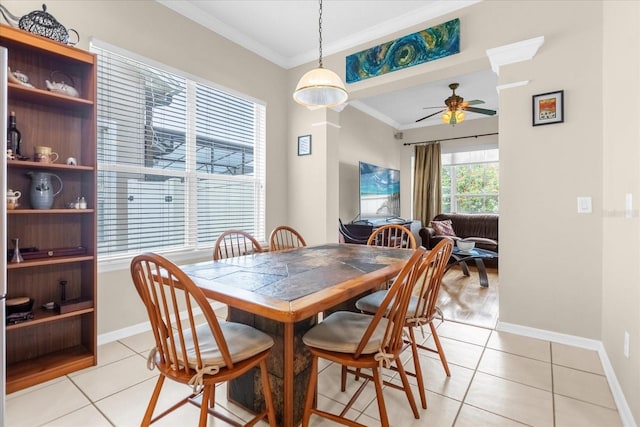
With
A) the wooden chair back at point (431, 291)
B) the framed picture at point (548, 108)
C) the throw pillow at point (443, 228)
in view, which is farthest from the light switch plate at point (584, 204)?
the throw pillow at point (443, 228)

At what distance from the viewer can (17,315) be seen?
1.82 metres

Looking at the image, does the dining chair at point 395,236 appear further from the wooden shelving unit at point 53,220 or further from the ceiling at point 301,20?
the wooden shelving unit at point 53,220

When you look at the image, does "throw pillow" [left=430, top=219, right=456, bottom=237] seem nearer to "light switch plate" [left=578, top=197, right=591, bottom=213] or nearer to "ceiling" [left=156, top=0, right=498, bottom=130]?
"light switch plate" [left=578, top=197, right=591, bottom=213]

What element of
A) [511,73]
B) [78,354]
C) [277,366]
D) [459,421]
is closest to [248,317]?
[277,366]

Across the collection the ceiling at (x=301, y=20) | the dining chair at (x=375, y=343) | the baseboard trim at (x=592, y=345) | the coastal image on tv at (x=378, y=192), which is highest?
the ceiling at (x=301, y=20)

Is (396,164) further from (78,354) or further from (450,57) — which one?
(78,354)

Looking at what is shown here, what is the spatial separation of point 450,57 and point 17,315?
3766 mm

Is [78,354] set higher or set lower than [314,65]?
lower

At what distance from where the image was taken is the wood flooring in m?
2.94

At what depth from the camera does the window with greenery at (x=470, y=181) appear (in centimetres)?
619

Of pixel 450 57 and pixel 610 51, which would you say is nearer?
pixel 610 51

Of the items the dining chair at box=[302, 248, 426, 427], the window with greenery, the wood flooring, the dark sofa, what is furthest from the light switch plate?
the window with greenery

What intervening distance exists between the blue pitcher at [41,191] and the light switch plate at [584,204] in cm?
375

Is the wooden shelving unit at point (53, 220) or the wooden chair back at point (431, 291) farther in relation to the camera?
the wooden shelving unit at point (53, 220)
